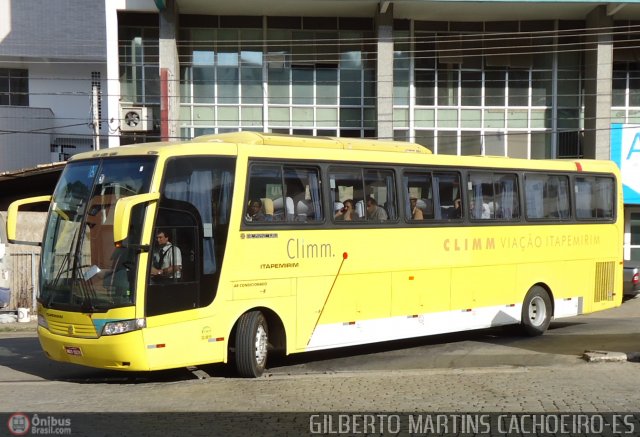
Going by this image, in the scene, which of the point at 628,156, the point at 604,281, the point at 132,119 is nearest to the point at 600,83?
the point at 628,156

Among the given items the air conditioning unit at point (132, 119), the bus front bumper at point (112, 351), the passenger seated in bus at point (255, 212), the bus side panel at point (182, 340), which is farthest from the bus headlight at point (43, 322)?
the air conditioning unit at point (132, 119)

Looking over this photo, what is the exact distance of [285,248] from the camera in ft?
33.6

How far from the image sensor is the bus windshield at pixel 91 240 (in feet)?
28.7

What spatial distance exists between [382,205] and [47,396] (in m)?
5.86

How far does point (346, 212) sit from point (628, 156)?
1784 centimetres

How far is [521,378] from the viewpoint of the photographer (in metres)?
9.10

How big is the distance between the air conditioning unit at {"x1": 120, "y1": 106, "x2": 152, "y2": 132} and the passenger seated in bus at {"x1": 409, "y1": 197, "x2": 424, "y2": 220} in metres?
15.2

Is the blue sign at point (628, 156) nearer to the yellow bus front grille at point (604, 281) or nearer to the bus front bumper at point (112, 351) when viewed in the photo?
the yellow bus front grille at point (604, 281)

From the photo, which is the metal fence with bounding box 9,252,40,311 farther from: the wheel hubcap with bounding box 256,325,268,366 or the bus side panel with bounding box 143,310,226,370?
the bus side panel with bounding box 143,310,226,370

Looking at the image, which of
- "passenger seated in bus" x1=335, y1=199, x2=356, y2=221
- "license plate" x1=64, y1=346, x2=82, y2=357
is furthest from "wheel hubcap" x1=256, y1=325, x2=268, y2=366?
"license plate" x1=64, y1=346, x2=82, y2=357

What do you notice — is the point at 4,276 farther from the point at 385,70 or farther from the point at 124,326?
the point at 385,70

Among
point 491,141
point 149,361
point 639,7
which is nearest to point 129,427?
point 149,361

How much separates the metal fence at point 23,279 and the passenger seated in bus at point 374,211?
1159cm

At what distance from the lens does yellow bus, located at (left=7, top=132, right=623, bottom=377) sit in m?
8.88
